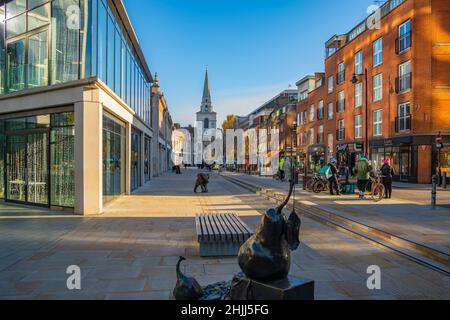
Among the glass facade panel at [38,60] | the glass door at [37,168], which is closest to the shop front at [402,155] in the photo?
the glass door at [37,168]

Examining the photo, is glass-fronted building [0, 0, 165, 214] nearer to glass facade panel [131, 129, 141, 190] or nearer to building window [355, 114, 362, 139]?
glass facade panel [131, 129, 141, 190]

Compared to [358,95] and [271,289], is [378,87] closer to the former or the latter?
[358,95]

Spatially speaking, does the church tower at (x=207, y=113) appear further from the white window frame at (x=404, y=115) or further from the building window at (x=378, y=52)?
the white window frame at (x=404, y=115)

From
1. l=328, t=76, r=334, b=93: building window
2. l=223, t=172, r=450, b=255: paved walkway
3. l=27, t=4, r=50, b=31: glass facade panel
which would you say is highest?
l=328, t=76, r=334, b=93: building window

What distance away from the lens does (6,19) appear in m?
Answer: 16.3

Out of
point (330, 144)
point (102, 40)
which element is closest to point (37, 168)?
point (102, 40)

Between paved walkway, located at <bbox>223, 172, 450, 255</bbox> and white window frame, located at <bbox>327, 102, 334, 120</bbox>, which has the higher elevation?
white window frame, located at <bbox>327, 102, 334, 120</bbox>

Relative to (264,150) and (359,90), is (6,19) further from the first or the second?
(264,150)

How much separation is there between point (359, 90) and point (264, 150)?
3696cm

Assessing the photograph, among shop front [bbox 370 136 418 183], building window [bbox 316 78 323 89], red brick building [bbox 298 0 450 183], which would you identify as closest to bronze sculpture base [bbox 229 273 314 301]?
shop front [bbox 370 136 418 183]

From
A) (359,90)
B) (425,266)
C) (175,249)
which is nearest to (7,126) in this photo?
(175,249)

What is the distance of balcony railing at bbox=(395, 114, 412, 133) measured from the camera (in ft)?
95.0

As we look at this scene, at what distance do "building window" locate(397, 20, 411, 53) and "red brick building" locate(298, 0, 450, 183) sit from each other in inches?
2.5

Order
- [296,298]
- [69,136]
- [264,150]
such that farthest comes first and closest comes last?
[264,150] → [69,136] → [296,298]
